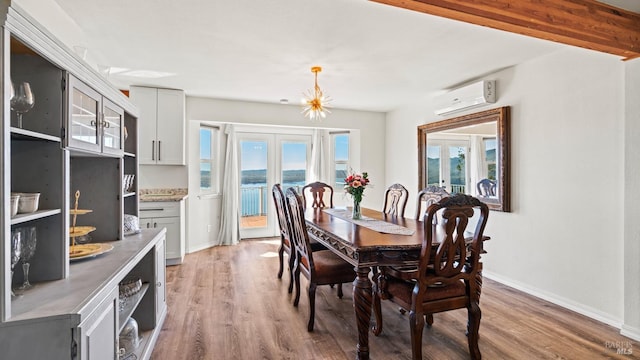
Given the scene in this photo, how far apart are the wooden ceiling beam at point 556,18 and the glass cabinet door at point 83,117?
1.60 m

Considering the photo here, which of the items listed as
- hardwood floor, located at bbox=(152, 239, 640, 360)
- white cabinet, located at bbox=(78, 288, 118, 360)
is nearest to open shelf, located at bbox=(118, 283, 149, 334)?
white cabinet, located at bbox=(78, 288, 118, 360)

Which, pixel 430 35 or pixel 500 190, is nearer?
pixel 430 35

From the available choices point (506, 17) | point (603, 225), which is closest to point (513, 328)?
point (603, 225)

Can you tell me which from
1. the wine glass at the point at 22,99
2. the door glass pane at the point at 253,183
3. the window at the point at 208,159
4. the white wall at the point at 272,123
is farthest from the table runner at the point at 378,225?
the window at the point at 208,159

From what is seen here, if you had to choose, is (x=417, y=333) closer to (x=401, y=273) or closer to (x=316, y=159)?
(x=401, y=273)

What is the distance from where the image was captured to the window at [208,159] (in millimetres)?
5383

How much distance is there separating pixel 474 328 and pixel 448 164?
281 centimetres

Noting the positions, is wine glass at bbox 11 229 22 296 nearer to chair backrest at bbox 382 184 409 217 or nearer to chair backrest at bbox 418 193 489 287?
chair backrest at bbox 418 193 489 287

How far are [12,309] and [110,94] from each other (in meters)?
1.32

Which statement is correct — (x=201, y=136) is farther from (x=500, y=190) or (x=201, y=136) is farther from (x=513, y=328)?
(x=513, y=328)

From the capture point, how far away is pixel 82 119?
1575 mm

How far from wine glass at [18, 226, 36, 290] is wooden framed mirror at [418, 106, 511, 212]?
395 centimetres

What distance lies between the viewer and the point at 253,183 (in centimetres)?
596

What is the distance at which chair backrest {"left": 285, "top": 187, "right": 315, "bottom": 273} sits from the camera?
249 centimetres
